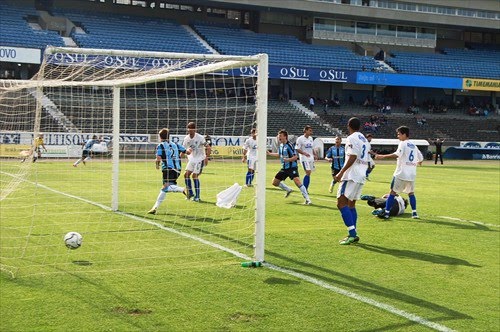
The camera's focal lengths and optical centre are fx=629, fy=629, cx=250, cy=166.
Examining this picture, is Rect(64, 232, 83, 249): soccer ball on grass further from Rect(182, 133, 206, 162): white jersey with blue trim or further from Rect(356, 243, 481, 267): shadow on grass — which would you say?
Rect(182, 133, 206, 162): white jersey with blue trim

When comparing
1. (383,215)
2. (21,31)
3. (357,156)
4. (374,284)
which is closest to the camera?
(374,284)

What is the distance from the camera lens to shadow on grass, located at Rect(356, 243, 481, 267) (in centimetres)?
892

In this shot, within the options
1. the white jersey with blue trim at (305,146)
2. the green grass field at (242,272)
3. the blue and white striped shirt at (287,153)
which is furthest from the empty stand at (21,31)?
the green grass field at (242,272)

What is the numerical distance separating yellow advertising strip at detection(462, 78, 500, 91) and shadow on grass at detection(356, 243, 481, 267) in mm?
47490

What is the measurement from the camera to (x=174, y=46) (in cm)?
4531

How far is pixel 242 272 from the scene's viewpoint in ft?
25.7

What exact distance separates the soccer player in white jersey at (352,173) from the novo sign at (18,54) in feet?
103

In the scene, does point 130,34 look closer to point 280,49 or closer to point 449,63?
point 280,49

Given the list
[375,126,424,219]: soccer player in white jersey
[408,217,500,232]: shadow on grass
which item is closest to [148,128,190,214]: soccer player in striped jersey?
[375,126,424,219]: soccer player in white jersey

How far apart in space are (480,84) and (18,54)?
37861 mm

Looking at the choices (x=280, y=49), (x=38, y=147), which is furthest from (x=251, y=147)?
(x=280, y=49)

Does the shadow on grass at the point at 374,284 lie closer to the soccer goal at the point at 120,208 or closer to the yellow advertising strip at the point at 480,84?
the soccer goal at the point at 120,208

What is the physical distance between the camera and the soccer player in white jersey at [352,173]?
32.1 ft

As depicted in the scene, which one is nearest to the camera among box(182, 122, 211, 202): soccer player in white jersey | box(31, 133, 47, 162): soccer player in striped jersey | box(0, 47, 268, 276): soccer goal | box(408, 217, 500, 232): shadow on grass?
box(0, 47, 268, 276): soccer goal
